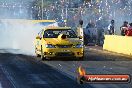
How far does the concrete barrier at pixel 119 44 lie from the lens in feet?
81.7

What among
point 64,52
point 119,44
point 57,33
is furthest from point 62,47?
point 119,44

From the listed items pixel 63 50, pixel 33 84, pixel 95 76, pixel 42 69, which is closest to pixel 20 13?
pixel 63 50

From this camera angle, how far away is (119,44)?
26.7 metres

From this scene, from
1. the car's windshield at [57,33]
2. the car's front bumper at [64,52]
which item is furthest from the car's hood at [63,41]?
the car's windshield at [57,33]

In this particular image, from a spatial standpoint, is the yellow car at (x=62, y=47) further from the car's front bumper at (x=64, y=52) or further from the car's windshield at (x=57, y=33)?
the car's windshield at (x=57, y=33)

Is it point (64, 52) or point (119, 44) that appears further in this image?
point (119, 44)

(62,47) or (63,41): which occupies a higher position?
(63,41)

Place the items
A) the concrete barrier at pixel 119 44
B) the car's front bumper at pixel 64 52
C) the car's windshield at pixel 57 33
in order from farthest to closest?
the concrete barrier at pixel 119 44, the car's windshield at pixel 57 33, the car's front bumper at pixel 64 52

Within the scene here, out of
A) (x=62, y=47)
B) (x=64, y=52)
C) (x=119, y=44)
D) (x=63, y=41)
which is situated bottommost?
(x=119, y=44)

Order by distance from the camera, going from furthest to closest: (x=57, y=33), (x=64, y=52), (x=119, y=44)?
(x=119, y=44), (x=57, y=33), (x=64, y=52)

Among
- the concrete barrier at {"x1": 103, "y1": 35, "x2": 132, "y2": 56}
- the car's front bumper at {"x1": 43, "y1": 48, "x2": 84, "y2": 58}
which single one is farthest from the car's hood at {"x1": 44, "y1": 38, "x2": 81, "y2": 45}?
the concrete barrier at {"x1": 103, "y1": 35, "x2": 132, "y2": 56}

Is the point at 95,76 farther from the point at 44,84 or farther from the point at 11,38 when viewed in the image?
the point at 11,38

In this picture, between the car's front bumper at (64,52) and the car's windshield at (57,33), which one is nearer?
the car's front bumper at (64,52)

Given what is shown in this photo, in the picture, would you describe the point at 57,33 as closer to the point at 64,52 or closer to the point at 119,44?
the point at 64,52
